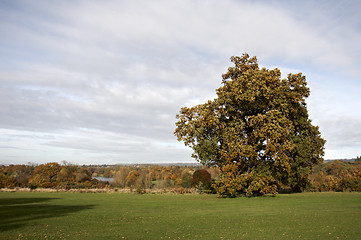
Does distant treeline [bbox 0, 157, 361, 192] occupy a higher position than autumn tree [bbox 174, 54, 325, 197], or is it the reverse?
autumn tree [bbox 174, 54, 325, 197]

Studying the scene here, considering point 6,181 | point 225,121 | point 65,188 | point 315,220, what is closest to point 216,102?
point 225,121

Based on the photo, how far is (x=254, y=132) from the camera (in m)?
26.0

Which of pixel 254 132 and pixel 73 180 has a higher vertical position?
pixel 254 132

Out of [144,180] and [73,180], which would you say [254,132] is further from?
[73,180]

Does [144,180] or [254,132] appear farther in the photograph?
[144,180]

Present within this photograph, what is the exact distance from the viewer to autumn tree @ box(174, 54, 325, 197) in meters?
25.9

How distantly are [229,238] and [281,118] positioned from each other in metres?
19.0

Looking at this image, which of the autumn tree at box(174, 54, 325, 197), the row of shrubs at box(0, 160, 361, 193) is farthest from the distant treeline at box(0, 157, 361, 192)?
the autumn tree at box(174, 54, 325, 197)

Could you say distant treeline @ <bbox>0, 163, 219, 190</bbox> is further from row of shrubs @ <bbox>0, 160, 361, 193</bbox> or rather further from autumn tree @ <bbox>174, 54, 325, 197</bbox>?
autumn tree @ <bbox>174, 54, 325, 197</bbox>

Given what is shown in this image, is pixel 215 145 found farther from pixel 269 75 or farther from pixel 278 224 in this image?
pixel 278 224

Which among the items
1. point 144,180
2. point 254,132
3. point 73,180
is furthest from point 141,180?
point 254,132

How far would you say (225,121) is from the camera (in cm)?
2903

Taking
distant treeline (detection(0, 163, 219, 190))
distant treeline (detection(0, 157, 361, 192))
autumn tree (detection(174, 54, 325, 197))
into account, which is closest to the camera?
autumn tree (detection(174, 54, 325, 197))

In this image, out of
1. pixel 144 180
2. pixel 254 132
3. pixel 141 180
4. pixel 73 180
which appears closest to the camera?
pixel 254 132
